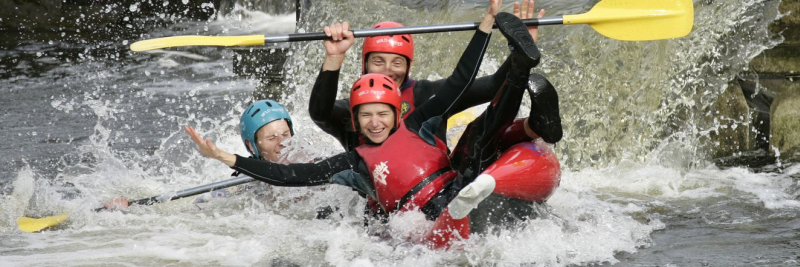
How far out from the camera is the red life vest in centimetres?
440

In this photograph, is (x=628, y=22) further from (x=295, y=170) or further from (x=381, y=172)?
(x=295, y=170)

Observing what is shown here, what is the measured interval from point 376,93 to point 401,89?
2.05ft

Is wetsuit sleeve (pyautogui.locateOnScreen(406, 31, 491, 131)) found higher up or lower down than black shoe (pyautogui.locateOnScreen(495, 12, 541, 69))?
lower down

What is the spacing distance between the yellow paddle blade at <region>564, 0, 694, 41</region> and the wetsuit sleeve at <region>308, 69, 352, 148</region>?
1271mm

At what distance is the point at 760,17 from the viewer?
634 cm

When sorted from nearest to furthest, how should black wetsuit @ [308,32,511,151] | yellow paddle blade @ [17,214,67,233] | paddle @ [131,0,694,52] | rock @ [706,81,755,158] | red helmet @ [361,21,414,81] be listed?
black wetsuit @ [308,32,511,151], paddle @ [131,0,694,52], red helmet @ [361,21,414,81], yellow paddle blade @ [17,214,67,233], rock @ [706,81,755,158]

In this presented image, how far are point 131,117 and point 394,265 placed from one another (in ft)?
18.6

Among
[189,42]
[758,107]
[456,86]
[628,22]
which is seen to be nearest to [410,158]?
[456,86]

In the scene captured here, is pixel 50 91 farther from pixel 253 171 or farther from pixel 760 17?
pixel 760 17

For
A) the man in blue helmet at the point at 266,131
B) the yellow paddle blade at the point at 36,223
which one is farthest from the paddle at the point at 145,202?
the man in blue helmet at the point at 266,131

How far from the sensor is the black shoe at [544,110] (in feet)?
13.6

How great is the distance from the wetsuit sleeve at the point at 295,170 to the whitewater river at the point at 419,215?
0.34 meters

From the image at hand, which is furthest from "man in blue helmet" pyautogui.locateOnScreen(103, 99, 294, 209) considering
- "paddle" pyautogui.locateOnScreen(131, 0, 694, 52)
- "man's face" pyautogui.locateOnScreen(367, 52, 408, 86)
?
"man's face" pyautogui.locateOnScreen(367, 52, 408, 86)

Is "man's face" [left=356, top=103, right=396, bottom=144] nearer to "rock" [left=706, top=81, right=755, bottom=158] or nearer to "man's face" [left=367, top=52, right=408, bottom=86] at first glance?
"man's face" [left=367, top=52, right=408, bottom=86]
